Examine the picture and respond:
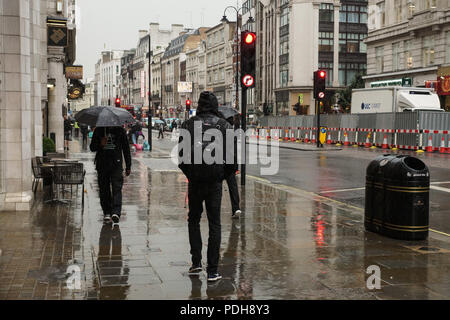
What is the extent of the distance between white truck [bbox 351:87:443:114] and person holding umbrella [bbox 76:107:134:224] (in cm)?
2739

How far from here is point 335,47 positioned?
7294cm

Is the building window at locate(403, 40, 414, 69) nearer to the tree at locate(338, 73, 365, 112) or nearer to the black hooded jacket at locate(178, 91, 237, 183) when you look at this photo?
the tree at locate(338, 73, 365, 112)

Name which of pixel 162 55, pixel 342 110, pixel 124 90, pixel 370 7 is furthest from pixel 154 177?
pixel 124 90

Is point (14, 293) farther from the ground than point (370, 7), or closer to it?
closer to it

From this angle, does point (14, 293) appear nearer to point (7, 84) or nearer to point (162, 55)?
point (7, 84)

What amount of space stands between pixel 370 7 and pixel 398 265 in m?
50.8

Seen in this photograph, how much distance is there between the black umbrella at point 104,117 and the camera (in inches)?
373

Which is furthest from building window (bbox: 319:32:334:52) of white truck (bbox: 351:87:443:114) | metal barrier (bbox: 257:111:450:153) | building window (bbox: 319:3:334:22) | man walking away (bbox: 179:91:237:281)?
man walking away (bbox: 179:91:237:281)

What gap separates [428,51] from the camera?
45094mm

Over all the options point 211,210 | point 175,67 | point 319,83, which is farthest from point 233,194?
point 175,67

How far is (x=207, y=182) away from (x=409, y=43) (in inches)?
1784

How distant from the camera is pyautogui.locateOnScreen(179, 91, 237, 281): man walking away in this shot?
6.14 meters

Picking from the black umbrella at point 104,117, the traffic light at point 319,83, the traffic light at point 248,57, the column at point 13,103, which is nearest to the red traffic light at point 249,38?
the traffic light at point 248,57

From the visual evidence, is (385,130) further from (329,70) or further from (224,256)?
(329,70)
